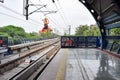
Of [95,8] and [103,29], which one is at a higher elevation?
[95,8]

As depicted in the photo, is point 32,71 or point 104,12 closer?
point 32,71

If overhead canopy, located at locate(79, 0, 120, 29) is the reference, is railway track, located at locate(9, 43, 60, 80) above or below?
below

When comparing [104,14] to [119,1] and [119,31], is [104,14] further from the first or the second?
[119,31]

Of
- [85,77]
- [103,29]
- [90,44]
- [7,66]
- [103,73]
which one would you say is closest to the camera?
[85,77]

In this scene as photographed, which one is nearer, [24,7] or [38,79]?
[38,79]

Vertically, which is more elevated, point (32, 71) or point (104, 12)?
point (104, 12)

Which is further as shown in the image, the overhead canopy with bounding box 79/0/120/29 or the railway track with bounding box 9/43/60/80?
the overhead canopy with bounding box 79/0/120/29

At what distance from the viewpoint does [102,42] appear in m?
21.6

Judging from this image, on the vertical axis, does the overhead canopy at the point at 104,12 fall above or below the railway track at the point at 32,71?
above

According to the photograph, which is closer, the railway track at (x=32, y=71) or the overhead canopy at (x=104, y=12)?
the railway track at (x=32, y=71)

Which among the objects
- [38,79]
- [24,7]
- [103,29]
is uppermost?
[24,7]

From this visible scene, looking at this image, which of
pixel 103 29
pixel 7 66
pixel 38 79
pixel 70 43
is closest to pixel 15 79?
pixel 38 79

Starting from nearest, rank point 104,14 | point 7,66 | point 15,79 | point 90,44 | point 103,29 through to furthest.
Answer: point 15,79
point 7,66
point 104,14
point 103,29
point 90,44

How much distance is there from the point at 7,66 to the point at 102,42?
1228 cm
